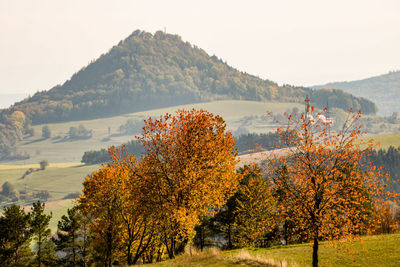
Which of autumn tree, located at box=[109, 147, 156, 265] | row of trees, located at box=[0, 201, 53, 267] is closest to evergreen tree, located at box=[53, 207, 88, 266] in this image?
row of trees, located at box=[0, 201, 53, 267]

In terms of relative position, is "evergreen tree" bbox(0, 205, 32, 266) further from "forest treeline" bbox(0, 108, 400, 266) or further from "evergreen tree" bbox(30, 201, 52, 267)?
"evergreen tree" bbox(30, 201, 52, 267)

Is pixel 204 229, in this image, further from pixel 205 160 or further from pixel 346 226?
pixel 346 226

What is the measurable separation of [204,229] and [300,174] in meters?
46.5

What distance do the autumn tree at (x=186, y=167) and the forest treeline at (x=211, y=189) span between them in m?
0.11

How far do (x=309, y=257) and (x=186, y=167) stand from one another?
16790 millimetres

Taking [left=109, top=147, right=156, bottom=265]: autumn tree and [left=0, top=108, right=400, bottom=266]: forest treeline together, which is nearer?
[left=0, top=108, right=400, bottom=266]: forest treeline

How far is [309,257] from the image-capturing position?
4091 cm

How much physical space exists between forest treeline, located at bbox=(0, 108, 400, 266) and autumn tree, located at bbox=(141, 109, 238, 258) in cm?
11

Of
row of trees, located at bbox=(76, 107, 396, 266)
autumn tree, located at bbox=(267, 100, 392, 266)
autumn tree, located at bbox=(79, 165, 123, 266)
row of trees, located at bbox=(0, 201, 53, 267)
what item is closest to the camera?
autumn tree, located at bbox=(267, 100, 392, 266)

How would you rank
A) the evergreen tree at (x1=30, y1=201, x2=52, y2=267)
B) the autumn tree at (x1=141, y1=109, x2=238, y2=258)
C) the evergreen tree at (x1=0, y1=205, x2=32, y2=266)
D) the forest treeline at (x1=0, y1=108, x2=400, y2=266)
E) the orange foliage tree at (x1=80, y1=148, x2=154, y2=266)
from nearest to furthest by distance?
the forest treeline at (x1=0, y1=108, x2=400, y2=266) < the autumn tree at (x1=141, y1=109, x2=238, y2=258) < the orange foliage tree at (x1=80, y1=148, x2=154, y2=266) < the evergreen tree at (x1=0, y1=205, x2=32, y2=266) < the evergreen tree at (x1=30, y1=201, x2=52, y2=267)

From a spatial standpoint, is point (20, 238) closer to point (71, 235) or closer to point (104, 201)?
point (71, 235)

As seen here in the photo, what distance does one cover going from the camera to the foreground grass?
30500 mm

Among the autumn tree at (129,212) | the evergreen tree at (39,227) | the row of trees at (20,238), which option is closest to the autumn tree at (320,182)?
the autumn tree at (129,212)

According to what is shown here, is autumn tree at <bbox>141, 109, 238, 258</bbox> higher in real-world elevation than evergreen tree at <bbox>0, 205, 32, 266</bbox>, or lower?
higher
